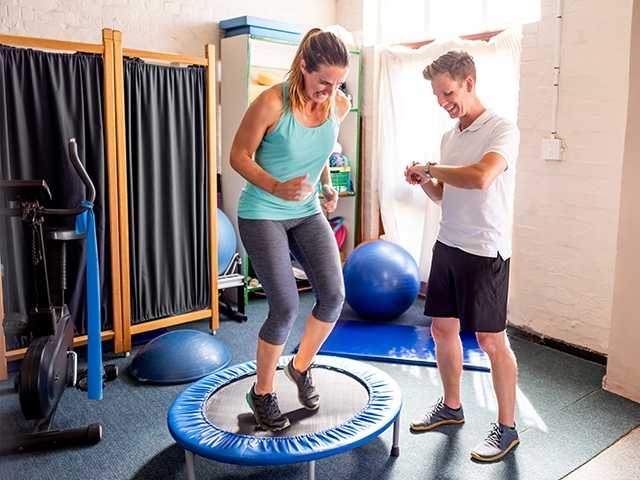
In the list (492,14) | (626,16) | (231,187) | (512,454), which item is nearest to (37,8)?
(231,187)

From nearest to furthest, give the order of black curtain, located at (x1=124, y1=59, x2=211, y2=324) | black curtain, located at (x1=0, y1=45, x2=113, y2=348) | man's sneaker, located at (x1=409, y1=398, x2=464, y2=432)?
man's sneaker, located at (x1=409, y1=398, x2=464, y2=432), black curtain, located at (x1=0, y1=45, x2=113, y2=348), black curtain, located at (x1=124, y1=59, x2=211, y2=324)

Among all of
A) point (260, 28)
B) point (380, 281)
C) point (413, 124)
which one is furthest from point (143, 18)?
point (380, 281)

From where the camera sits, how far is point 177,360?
3.49 metres

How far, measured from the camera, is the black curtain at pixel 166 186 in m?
3.77

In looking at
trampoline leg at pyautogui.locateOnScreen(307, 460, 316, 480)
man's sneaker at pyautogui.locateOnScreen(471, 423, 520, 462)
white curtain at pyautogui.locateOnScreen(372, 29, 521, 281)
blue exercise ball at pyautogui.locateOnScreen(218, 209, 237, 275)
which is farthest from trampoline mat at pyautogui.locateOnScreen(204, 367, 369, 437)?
white curtain at pyautogui.locateOnScreen(372, 29, 521, 281)

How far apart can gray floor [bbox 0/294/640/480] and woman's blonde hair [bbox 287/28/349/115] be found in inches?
57.9

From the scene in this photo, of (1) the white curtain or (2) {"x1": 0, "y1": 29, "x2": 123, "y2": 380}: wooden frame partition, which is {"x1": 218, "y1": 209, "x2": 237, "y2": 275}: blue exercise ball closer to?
(2) {"x1": 0, "y1": 29, "x2": 123, "y2": 380}: wooden frame partition

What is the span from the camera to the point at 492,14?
4566 mm

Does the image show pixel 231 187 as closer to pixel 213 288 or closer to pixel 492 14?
pixel 213 288

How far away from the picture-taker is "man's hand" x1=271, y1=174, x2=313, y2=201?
2217 mm

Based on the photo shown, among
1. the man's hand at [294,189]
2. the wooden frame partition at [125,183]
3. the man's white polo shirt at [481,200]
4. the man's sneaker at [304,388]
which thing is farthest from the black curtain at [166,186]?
the man's white polo shirt at [481,200]

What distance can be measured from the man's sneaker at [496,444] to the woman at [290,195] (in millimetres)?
721

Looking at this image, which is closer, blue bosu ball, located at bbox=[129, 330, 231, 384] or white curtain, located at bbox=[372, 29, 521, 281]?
blue bosu ball, located at bbox=[129, 330, 231, 384]

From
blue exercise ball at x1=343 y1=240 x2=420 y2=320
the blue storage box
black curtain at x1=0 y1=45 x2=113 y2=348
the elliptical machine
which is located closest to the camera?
the elliptical machine
